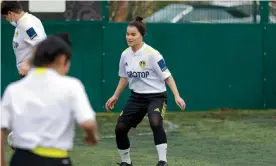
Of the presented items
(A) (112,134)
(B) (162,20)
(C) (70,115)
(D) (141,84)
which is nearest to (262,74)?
(B) (162,20)

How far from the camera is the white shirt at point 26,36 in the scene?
931cm

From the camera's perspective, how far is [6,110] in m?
5.04

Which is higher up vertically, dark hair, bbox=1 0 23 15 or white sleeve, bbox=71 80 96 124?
dark hair, bbox=1 0 23 15

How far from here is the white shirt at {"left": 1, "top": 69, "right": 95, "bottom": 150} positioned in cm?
480

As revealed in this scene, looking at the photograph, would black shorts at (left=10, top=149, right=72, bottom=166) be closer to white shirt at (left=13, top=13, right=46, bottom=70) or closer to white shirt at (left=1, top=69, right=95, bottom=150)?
white shirt at (left=1, top=69, right=95, bottom=150)

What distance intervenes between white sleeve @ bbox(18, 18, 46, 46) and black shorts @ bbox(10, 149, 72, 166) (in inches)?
174

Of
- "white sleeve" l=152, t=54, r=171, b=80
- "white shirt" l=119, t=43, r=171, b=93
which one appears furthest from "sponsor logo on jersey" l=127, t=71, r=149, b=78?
"white sleeve" l=152, t=54, r=171, b=80

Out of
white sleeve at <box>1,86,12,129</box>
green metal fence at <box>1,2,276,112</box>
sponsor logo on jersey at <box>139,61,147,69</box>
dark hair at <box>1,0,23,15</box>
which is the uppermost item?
dark hair at <box>1,0,23,15</box>

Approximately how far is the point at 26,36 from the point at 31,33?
0.07 m

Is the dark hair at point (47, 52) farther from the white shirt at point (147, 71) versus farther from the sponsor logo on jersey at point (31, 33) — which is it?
the sponsor logo on jersey at point (31, 33)

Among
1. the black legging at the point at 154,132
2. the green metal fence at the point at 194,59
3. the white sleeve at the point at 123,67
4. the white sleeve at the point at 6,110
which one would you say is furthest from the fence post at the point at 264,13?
the white sleeve at the point at 6,110

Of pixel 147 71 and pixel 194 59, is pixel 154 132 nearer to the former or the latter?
pixel 147 71

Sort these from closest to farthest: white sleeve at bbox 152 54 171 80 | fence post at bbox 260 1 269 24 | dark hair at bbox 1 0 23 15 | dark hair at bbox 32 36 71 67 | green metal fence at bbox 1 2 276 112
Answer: dark hair at bbox 32 36 71 67 → white sleeve at bbox 152 54 171 80 → dark hair at bbox 1 0 23 15 → green metal fence at bbox 1 2 276 112 → fence post at bbox 260 1 269 24

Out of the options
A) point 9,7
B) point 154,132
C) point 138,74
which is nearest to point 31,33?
point 9,7
